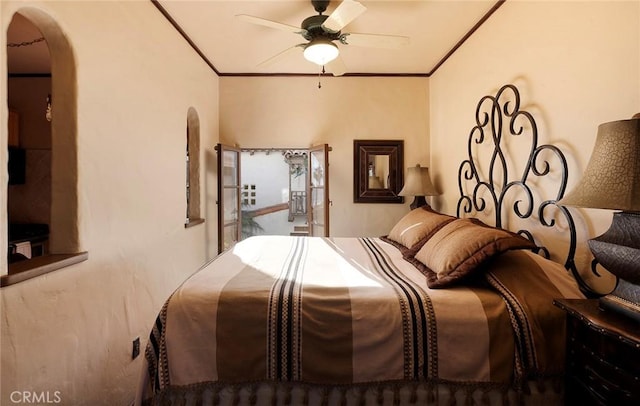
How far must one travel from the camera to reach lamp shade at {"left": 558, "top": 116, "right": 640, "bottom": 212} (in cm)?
84

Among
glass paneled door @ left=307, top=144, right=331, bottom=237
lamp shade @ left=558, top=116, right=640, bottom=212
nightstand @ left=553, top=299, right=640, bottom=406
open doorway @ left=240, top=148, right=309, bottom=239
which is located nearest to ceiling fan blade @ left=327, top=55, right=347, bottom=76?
glass paneled door @ left=307, top=144, right=331, bottom=237

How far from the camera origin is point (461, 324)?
3.78 feet

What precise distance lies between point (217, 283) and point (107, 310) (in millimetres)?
878

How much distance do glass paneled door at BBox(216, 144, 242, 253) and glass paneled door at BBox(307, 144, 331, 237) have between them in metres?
Answer: 0.94

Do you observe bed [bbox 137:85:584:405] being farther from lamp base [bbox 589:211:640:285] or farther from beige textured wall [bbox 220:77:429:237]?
beige textured wall [bbox 220:77:429:237]

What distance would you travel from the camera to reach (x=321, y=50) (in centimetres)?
212

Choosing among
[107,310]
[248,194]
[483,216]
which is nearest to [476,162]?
[483,216]

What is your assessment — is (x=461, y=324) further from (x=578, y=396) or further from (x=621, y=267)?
(x=621, y=267)

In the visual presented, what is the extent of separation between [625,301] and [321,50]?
81.5 inches

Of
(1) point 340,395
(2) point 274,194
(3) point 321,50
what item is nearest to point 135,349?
(1) point 340,395

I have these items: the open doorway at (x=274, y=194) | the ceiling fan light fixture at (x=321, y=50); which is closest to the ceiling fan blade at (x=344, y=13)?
the ceiling fan light fixture at (x=321, y=50)

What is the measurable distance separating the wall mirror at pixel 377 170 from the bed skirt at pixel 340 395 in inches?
103

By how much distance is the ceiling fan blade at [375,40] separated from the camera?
6.77 feet

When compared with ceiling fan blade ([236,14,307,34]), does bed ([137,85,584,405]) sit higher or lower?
lower
